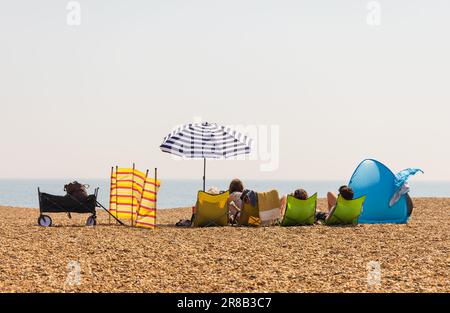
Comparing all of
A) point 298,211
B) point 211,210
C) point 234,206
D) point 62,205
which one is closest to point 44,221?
point 62,205

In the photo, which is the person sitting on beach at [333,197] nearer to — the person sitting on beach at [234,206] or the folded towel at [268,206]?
the folded towel at [268,206]

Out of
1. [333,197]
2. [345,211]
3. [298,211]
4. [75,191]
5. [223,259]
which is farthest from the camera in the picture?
[333,197]

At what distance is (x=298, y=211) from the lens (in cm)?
1633

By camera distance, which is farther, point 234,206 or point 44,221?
point 234,206

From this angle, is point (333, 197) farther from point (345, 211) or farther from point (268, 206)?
point (268, 206)

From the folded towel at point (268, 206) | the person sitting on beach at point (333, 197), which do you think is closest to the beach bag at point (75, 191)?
the folded towel at point (268, 206)

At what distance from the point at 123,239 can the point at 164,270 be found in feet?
11.4

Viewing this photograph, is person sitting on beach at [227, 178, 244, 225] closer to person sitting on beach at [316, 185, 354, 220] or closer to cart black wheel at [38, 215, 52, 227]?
person sitting on beach at [316, 185, 354, 220]

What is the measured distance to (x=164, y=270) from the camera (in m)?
9.98

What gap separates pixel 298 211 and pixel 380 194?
3.02 metres

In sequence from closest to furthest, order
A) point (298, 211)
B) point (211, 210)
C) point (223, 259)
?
point (223, 259), point (211, 210), point (298, 211)

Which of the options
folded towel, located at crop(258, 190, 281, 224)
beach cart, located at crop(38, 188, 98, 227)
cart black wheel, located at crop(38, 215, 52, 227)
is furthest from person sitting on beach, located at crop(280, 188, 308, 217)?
cart black wheel, located at crop(38, 215, 52, 227)

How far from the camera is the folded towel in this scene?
16266 mm

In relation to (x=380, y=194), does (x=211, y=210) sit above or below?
below
